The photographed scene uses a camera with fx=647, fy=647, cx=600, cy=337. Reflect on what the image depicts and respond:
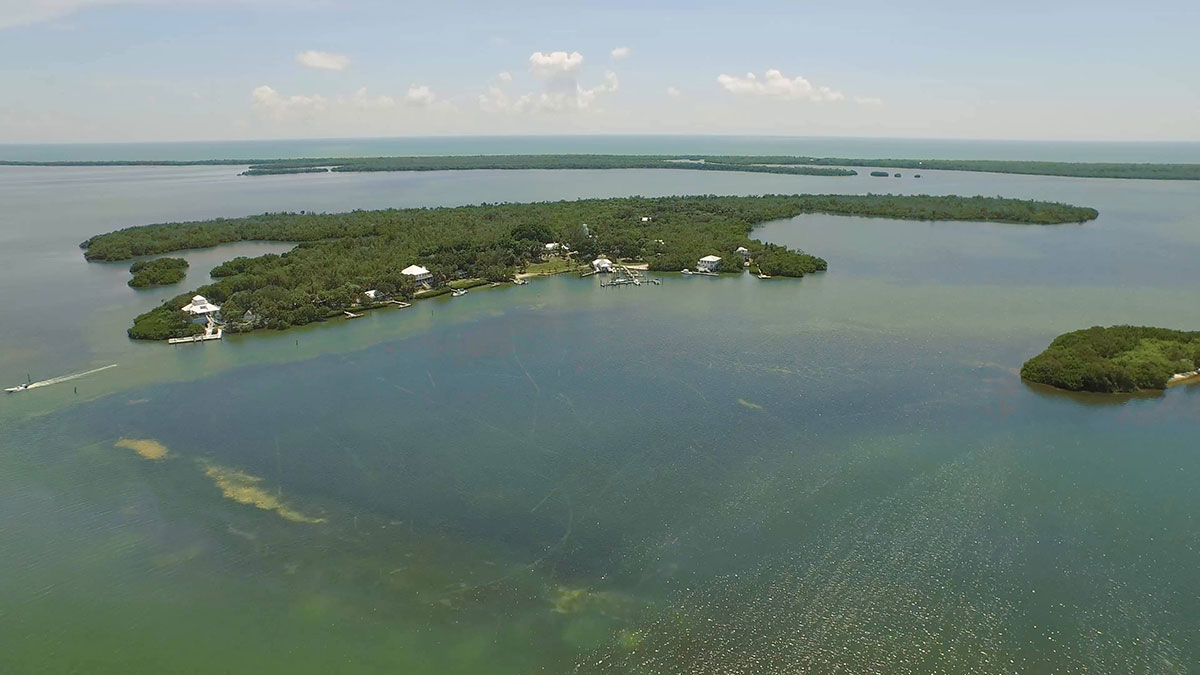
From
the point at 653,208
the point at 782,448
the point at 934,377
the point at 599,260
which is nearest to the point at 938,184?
the point at 653,208

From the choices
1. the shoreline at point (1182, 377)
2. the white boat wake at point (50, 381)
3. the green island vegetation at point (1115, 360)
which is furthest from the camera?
the white boat wake at point (50, 381)

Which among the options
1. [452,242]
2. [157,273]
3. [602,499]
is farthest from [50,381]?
[452,242]

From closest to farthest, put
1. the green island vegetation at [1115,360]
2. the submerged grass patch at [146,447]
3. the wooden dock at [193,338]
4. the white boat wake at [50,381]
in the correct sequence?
the submerged grass patch at [146,447] < the green island vegetation at [1115,360] < the white boat wake at [50,381] < the wooden dock at [193,338]

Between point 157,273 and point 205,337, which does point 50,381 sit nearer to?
point 205,337

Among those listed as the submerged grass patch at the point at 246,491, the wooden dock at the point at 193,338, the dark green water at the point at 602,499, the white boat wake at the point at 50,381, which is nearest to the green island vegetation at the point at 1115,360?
the dark green water at the point at 602,499

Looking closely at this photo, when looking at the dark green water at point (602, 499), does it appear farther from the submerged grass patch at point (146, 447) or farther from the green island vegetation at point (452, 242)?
the green island vegetation at point (452, 242)

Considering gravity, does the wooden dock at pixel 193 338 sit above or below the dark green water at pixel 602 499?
above

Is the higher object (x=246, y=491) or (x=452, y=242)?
(x=452, y=242)
